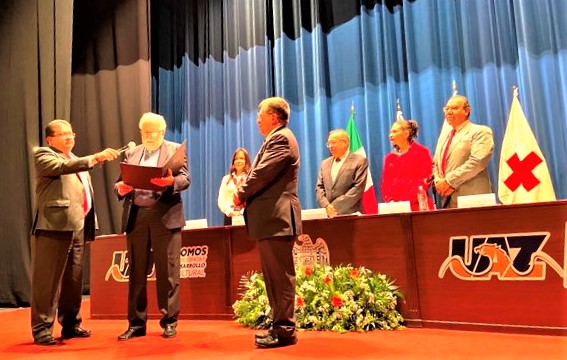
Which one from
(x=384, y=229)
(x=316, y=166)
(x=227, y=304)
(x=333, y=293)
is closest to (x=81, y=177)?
(x=227, y=304)

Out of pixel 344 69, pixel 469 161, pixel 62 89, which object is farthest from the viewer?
pixel 62 89

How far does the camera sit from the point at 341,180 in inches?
142

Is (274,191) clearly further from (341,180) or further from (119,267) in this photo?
(119,267)

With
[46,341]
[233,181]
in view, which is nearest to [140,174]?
[46,341]

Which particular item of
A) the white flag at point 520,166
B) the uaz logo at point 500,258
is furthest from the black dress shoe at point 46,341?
the white flag at point 520,166

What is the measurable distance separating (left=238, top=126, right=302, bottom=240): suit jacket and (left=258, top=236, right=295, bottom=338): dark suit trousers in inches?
2.3

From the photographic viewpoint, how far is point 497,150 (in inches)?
178

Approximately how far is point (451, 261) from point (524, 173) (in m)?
1.64

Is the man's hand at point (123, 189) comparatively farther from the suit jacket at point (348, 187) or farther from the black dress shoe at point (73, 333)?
the suit jacket at point (348, 187)

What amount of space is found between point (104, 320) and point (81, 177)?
1387 millimetres

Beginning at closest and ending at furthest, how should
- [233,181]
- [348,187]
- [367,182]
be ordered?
[348,187] < [233,181] < [367,182]

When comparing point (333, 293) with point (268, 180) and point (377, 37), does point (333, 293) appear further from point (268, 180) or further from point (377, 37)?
point (377, 37)

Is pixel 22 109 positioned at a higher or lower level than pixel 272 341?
higher

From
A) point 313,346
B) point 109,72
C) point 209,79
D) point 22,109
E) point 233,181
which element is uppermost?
point 109,72
